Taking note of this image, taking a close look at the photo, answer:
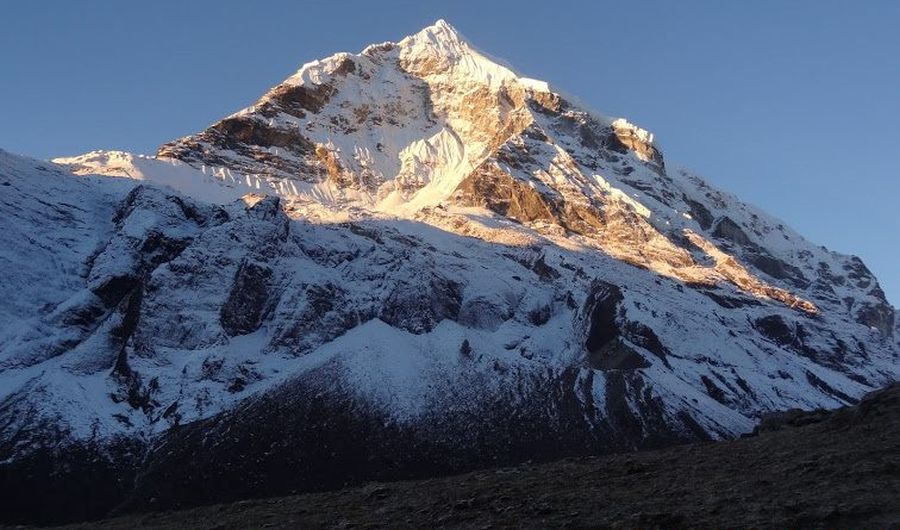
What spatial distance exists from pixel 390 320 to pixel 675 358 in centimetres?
4398

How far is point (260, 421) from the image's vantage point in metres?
102

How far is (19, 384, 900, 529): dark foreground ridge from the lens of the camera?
2805 cm

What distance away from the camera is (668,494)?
3291 centimetres

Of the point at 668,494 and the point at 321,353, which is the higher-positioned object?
the point at 321,353

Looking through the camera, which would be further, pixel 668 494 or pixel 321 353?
pixel 321 353

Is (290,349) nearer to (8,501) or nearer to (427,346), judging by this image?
(427,346)

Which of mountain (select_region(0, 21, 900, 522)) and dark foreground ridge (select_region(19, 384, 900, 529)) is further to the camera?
mountain (select_region(0, 21, 900, 522))

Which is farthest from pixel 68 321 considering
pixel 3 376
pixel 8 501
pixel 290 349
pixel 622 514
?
pixel 622 514

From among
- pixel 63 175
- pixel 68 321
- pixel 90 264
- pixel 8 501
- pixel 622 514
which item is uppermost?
pixel 63 175

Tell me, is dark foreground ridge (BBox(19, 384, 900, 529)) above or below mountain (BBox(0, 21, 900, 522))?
below

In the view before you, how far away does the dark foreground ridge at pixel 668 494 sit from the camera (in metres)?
28.0

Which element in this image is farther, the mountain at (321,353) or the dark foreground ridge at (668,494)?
the mountain at (321,353)

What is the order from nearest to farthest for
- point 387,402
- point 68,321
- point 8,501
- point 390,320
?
point 8,501
point 387,402
point 68,321
point 390,320

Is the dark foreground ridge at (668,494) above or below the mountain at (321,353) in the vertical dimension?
below
